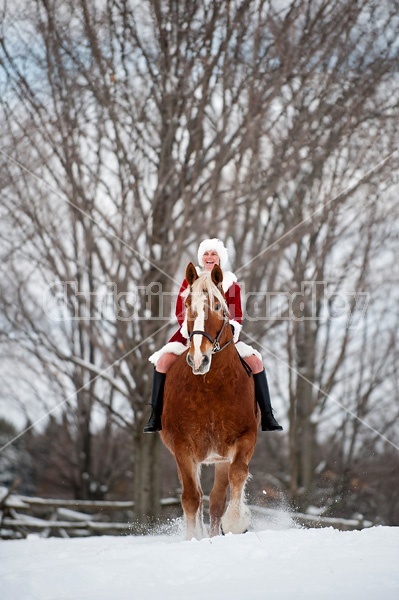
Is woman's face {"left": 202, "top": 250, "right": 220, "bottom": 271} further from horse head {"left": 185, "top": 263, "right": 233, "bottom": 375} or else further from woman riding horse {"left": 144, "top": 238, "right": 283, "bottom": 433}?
horse head {"left": 185, "top": 263, "right": 233, "bottom": 375}

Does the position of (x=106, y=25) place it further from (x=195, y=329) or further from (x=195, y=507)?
(x=195, y=507)

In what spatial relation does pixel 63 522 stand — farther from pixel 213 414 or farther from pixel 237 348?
pixel 213 414

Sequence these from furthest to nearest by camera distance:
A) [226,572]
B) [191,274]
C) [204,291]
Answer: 1. [191,274]
2. [204,291]
3. [226,572]

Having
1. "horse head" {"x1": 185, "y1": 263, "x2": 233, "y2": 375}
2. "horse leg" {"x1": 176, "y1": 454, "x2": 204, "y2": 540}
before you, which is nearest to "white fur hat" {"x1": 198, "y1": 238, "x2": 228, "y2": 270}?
"horse head" {"x1": 185, "y1": 263, "x2": 233, "y2": 375}

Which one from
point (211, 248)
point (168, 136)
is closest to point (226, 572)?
point (211, 248)

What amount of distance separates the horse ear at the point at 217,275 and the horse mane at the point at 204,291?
0.05m

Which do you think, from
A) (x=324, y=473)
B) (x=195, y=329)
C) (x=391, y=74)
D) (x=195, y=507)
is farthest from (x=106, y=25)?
(x=324, y=473)

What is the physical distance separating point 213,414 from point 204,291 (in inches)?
44.2

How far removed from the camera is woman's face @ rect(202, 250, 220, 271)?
7.60 meters

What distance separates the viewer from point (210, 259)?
7.64 meters

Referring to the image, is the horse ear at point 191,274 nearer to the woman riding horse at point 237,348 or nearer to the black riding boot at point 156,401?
the woman riding horse at point 237,348

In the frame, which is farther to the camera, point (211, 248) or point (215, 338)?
point (211, 248)

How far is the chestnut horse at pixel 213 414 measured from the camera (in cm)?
657

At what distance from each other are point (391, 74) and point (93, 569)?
34.6ft
